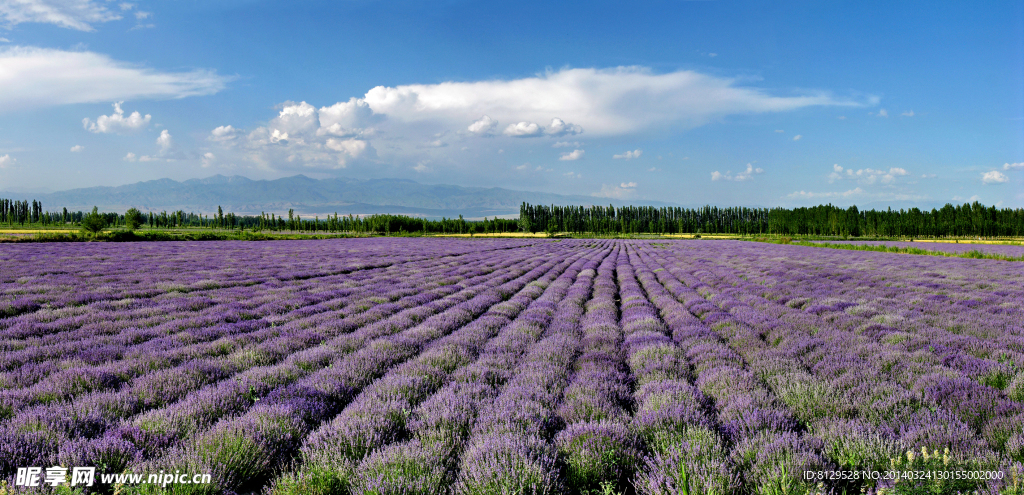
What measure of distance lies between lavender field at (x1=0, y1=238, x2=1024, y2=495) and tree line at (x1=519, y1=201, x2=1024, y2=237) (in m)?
138

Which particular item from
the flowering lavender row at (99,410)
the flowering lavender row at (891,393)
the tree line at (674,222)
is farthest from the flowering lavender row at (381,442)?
the tree line at (674,222)

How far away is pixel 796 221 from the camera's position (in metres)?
146

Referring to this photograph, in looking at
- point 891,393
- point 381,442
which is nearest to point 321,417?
point 381,442

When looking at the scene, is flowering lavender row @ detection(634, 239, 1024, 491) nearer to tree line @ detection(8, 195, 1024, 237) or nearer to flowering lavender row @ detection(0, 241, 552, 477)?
flowering lavender row @ detection(0, 241, 552, 477)

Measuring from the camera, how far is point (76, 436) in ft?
12.8

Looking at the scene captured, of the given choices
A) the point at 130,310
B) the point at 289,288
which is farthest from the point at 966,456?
the point at 289,288

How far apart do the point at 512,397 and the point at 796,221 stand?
171 meters

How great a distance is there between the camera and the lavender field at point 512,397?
3529mm

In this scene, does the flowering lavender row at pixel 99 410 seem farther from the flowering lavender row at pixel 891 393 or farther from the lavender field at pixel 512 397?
the flowering lavender row at pixel 891 393

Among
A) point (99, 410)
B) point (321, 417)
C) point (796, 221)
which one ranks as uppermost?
point (796, 221)

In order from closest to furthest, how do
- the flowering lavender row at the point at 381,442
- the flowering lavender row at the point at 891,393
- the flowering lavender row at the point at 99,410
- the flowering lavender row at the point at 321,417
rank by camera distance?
the flowering lavender row at the point at 381,442 < the flowering lavender row at the point at 321,417 < the flowering lavender row at the point at 99,410 < the flowering lavender row at the point at 891,393

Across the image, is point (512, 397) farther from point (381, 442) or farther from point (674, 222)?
point (674, 222)

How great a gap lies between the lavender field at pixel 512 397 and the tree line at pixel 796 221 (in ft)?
454

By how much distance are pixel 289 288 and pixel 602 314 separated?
10.9 metres
